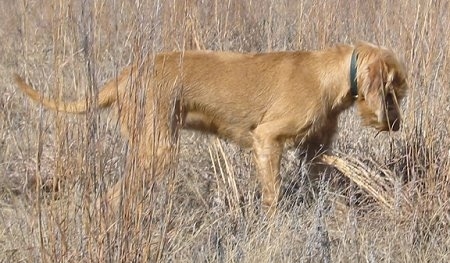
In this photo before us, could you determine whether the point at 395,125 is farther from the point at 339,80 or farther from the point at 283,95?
the point at 283,95

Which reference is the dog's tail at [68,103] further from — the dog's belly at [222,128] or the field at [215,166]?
the dog's belly at [222,128]

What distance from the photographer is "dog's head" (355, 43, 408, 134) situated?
4273 mm

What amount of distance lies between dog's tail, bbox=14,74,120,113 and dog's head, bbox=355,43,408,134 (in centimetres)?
125

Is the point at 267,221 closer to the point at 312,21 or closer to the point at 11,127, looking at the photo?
the point at 11,127

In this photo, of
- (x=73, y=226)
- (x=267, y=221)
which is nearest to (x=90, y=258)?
(x=73, y=226)

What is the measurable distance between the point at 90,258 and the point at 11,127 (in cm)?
181

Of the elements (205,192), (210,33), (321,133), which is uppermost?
(210,33)

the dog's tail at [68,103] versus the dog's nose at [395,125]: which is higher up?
the dog's tail at [68,103]

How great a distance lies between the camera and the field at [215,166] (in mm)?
2738

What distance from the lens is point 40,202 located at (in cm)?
273

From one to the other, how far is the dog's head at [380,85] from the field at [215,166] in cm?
11

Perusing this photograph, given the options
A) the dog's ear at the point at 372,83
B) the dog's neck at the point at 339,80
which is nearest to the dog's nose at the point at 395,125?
the dog's ear at the point at 372,83

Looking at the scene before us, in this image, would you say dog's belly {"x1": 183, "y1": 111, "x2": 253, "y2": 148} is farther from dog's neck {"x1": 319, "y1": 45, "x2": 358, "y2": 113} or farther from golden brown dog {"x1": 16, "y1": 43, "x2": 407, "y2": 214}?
dog's neck {"x1": 319, "y1": 45, "x2": 358, "y2": 113}

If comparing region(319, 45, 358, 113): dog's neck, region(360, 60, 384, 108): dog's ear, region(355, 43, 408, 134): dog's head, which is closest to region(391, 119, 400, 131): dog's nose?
region(355, 43, 408, 134): dog's head
